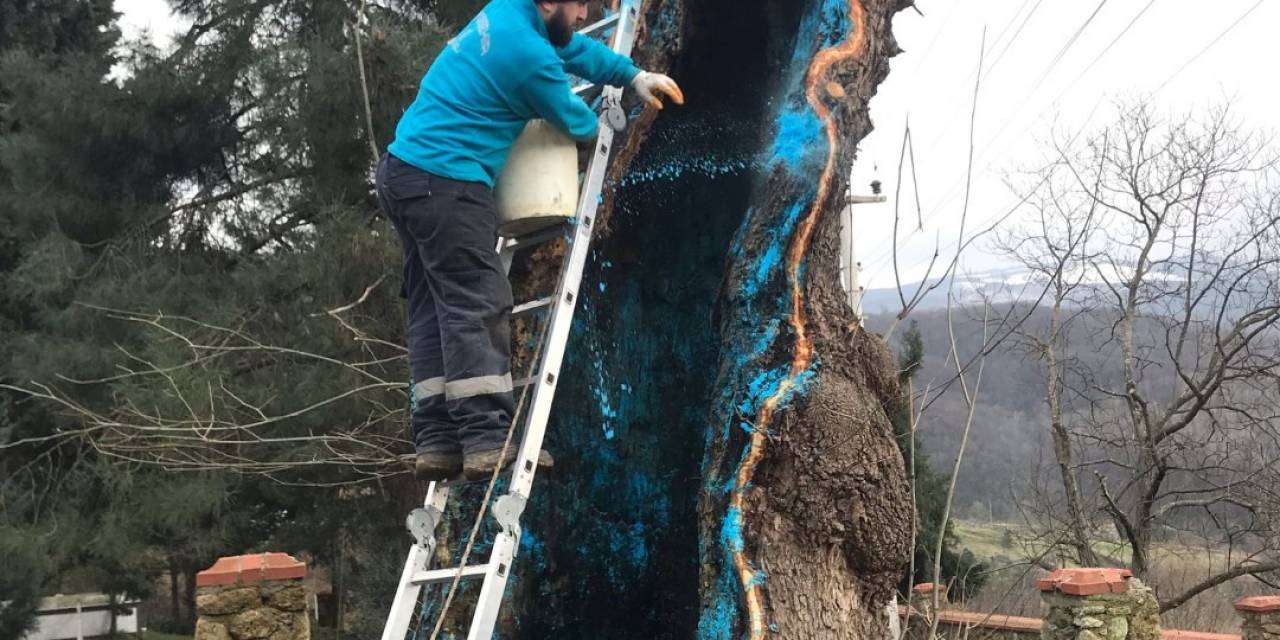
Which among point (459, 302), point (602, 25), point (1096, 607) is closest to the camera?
point (459, 302)

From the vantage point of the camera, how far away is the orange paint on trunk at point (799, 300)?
2.45 m

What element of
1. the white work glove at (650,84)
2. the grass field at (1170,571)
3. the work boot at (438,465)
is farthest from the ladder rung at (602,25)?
the grass field at (1170,571)

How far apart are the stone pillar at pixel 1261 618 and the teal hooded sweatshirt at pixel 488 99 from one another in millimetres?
6714

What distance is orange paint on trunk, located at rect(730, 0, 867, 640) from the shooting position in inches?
96.5

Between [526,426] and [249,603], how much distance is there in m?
3.69

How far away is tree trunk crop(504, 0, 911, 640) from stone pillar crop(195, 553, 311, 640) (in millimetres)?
2764

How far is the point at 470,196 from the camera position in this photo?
2492 millimetres

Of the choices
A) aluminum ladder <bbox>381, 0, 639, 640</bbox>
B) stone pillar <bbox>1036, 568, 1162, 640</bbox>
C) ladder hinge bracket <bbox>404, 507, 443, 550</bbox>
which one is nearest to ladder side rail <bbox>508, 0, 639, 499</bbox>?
aluminum ladder <bbox>381, 0, 639, 640</bbox>

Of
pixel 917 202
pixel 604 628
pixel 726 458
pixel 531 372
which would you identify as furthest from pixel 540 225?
pixel 604 628

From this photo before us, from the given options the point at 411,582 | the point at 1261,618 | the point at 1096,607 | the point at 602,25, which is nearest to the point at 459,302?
the point at 411,582

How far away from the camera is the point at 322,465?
807cm

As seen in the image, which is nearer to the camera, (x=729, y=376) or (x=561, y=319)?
(x=561, y=319)

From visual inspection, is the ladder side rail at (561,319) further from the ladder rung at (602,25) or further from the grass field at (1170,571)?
the grass field at (1170,571)

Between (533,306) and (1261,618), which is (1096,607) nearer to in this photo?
(1261,618)
